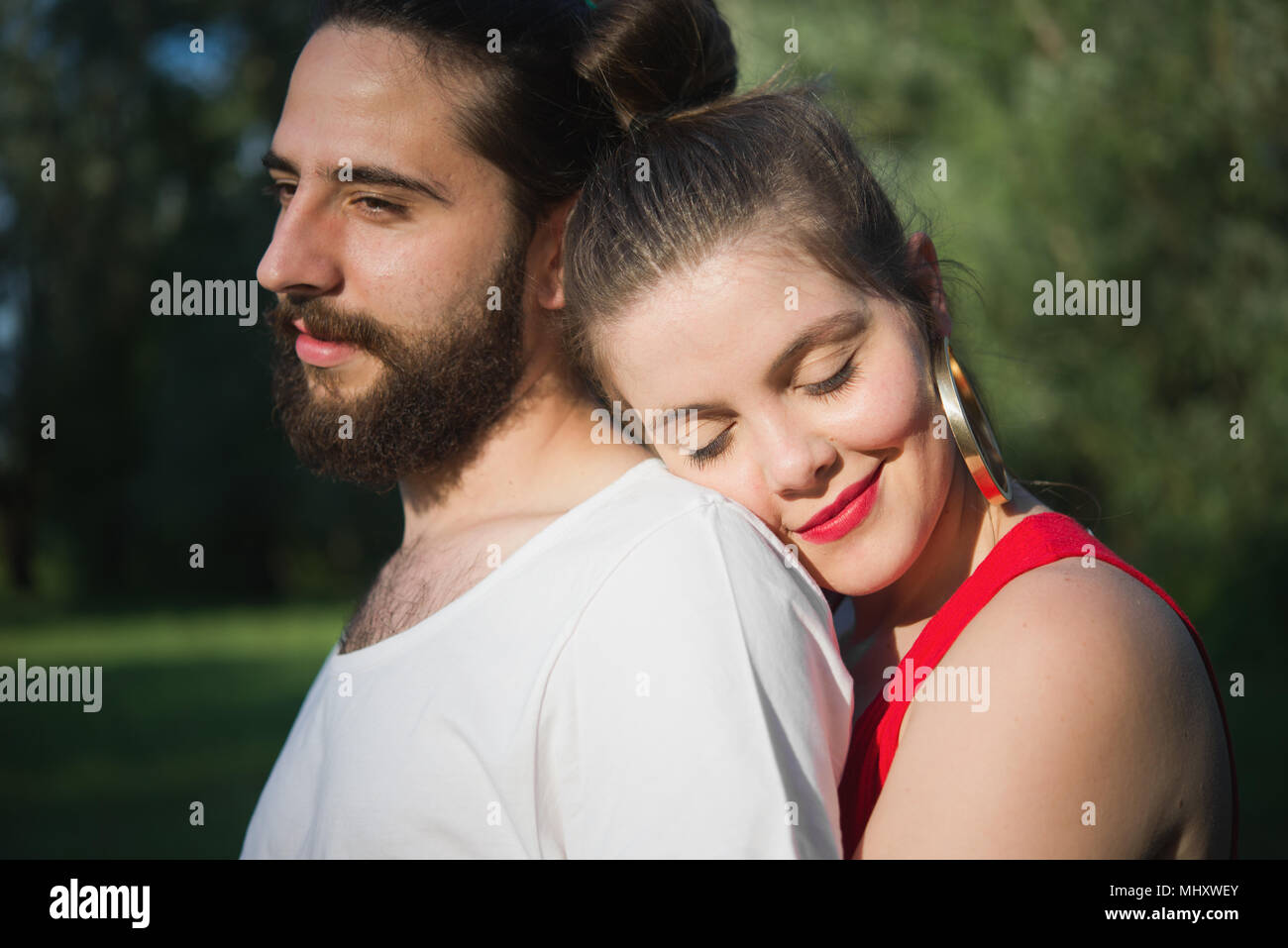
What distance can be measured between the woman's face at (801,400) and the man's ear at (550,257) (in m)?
0.43

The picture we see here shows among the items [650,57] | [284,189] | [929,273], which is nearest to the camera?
[929,273]

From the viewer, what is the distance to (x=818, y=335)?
177cm

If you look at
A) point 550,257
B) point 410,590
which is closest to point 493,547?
point 410,590

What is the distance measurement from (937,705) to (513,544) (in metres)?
0.76

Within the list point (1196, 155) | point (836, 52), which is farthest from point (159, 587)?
point (1196, 155)

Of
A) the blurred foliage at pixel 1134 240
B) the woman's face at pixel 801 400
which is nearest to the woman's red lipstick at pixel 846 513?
the woman's face at pixel 801 400

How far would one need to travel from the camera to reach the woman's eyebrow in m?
1.75

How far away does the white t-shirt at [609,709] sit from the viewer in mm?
1457

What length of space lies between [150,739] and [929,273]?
A: 30.8ft

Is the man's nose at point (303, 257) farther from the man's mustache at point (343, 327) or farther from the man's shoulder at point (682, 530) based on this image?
the man's shoulder at point (682, 530)

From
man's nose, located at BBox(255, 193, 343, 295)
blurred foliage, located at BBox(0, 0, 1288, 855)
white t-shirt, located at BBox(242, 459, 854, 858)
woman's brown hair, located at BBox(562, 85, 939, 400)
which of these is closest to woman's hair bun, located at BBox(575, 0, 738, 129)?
woman's brown hair, located at BBox(562, 85, 939, 400)

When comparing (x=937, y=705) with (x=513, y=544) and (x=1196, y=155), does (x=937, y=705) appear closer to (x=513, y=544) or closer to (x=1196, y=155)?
(x=513, y=544)

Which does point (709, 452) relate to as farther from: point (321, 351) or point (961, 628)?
point (321, 351)

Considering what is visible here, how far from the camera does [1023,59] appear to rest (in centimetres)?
827
